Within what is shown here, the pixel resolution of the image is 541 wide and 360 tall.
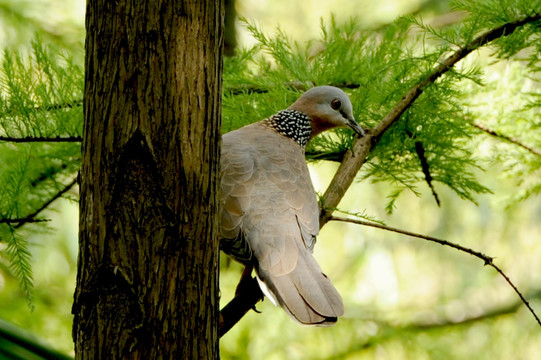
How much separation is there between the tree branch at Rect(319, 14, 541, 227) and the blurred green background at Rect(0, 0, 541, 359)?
92 centimetres

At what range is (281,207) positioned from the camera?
2.31 m

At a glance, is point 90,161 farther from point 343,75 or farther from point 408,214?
point 408,214

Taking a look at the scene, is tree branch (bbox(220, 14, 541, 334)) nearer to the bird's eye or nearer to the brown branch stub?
the brown branch stub

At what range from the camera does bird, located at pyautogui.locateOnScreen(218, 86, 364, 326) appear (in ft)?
6.38

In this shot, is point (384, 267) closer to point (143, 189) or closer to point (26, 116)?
point (26, 116)

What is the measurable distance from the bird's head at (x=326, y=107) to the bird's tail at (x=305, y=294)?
0.95m

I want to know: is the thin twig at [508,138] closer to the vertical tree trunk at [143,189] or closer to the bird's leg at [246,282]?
the bird's leg at [246,282]

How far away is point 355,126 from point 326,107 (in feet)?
0.74

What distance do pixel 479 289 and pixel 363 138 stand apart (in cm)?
485

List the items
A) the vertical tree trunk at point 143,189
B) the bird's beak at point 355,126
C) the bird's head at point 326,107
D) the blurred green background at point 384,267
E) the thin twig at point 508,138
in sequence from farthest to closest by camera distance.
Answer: the blurred green background at point 384,267 → the thin twig at point 508,138 → the bird's head at point 326,107 → the bird's beak at point 355,126 → the vertical tree trunk at point 143,189

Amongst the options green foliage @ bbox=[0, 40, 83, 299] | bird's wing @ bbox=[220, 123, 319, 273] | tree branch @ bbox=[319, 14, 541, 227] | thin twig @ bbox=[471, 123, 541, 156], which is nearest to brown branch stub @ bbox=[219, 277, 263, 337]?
bird's wing @ bbox=[220, 123, 319, 273]

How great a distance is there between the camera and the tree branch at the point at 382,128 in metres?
2.31

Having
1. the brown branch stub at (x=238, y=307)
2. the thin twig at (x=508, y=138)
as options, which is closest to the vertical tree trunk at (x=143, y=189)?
the brown branch stub at (x=238, y=307)

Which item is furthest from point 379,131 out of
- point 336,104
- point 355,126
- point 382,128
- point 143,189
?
point 143,189
